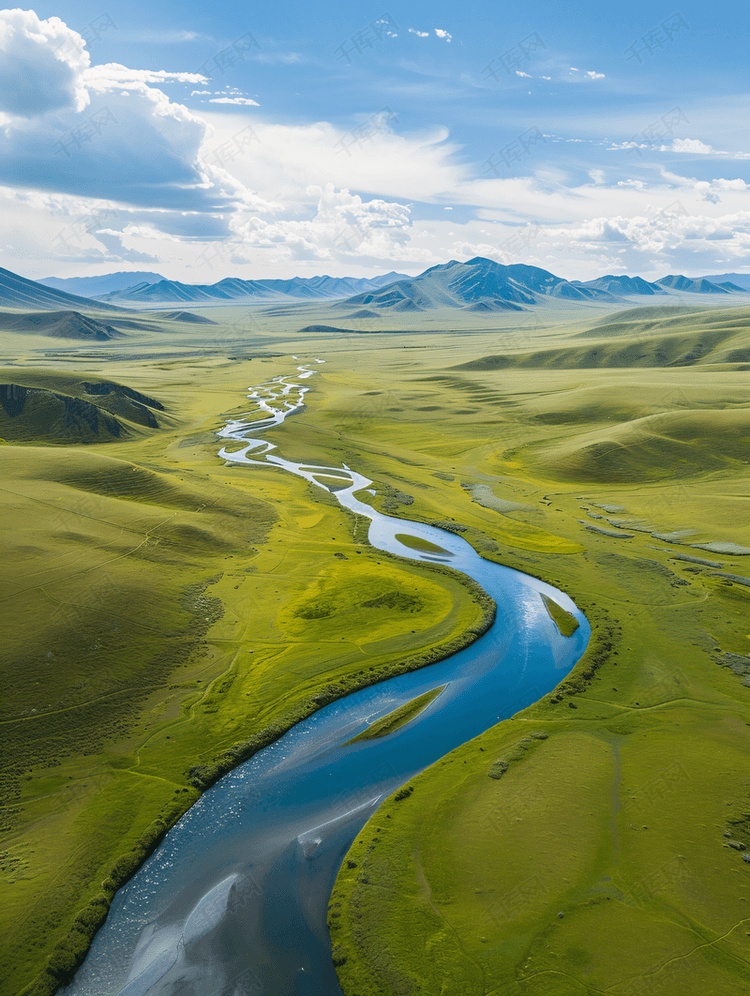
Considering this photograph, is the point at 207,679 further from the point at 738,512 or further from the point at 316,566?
the point at 738,512

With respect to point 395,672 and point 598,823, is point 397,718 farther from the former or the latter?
point 598,823

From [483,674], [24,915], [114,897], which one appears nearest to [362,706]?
[483,674]

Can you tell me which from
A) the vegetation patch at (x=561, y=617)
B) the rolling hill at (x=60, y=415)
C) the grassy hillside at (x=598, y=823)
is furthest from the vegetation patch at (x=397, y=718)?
the rolling hill at (x=60, y=415)

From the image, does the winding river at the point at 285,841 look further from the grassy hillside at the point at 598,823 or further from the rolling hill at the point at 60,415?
the rolling hill at the point at 60,415

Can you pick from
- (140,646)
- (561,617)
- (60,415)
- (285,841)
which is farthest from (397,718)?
(60,415)

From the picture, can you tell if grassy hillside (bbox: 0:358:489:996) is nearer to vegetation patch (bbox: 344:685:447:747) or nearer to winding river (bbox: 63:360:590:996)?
winding river (bbox: 63:360:590:996)

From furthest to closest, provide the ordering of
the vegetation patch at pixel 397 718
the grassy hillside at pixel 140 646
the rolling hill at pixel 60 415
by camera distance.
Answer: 1. the rolling hill at pixel 60 415
2. the vegetation patch at pixel 397 718
3. the grassy hillside at pixel 140 646

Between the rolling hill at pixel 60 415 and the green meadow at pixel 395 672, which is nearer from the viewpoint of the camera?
the green meadow at pixel 395 672
